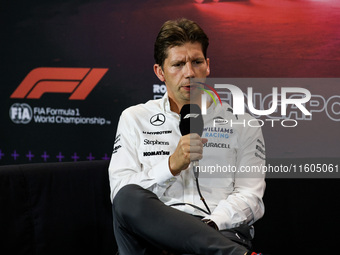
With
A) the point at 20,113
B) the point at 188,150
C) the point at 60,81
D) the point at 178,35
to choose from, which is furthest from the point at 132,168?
the point at 20,113

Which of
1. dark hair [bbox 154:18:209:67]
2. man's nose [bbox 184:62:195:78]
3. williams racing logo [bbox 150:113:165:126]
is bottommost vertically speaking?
williams racing logo [bbox 150:113:165:126]

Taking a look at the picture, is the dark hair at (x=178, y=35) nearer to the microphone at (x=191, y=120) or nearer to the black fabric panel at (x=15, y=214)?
the microphone at (x=191, y=120)

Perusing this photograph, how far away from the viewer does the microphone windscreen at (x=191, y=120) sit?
5.79 ft

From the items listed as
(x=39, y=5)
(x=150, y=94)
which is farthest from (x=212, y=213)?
(x=39, y=5)

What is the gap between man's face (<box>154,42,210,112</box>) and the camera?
2.05 metres

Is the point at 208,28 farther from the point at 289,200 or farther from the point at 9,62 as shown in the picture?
the point at 9,62

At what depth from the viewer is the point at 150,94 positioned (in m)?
3.22

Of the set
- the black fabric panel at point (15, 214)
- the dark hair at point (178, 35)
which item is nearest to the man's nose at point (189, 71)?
the dark hair at point (178, 35)

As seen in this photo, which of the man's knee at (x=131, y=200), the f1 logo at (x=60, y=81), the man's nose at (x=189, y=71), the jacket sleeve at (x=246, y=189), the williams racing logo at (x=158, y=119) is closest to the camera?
the man's knee at (x=131, y=200)

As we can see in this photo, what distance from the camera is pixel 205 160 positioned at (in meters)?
2.10

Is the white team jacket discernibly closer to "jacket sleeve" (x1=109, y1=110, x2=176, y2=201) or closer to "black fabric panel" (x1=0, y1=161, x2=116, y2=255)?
"jacket sleeve" (x1=109, y1=110, x2=176, y2=201)

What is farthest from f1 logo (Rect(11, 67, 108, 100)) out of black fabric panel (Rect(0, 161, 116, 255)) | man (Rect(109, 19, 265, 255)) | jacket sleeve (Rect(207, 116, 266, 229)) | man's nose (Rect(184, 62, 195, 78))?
jacket sleeve (Rect(207, 116, 266, 229))

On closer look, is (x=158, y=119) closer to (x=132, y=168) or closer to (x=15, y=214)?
(x=132, y=168)

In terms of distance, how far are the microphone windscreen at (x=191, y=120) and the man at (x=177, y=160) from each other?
33 mm
